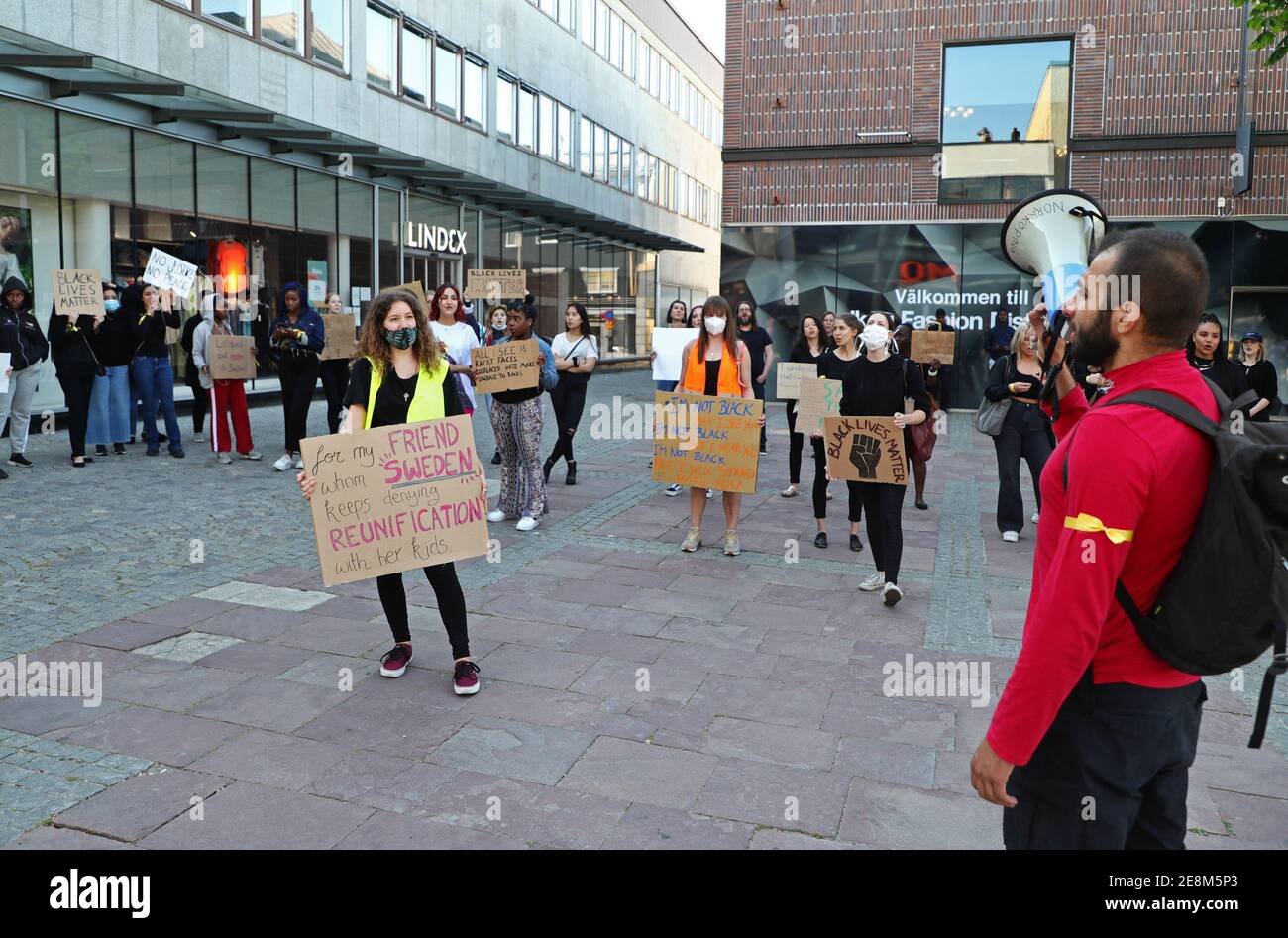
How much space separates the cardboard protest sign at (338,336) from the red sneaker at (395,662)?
7.19 m

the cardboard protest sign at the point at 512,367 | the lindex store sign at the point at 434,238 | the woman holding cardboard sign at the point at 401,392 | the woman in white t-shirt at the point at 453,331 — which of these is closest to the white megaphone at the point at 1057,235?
the woman holding cardboard sign at the point at 401,392

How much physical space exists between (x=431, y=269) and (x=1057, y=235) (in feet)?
74.6

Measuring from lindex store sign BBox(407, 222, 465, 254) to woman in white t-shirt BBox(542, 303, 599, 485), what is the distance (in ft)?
46.2

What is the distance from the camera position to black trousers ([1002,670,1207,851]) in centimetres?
219

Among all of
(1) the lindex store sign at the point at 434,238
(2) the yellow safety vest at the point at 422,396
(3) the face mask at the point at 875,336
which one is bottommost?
(2) the yellow safety vest at the point at 422,396

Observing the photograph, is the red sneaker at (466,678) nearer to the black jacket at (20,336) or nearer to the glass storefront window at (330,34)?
the black jacket at (20,336)

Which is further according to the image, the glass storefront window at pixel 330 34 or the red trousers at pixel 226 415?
the glass storefront window at pixel 330 34

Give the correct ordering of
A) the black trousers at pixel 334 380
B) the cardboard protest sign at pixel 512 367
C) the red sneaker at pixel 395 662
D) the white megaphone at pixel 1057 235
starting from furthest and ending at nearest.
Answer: the black trousers at pixel 334 380 → the cardboard protest sign at pixel 512 367 → the red sneaker at pixel 395 662 → the white megaphone at pixel 1057 235

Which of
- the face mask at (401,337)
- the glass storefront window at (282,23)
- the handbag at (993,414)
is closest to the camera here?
the face mask at (401,337)

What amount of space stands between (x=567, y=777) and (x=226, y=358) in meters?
9.48

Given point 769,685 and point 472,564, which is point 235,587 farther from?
point 769,685

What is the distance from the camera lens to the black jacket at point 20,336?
11055 millimetres
